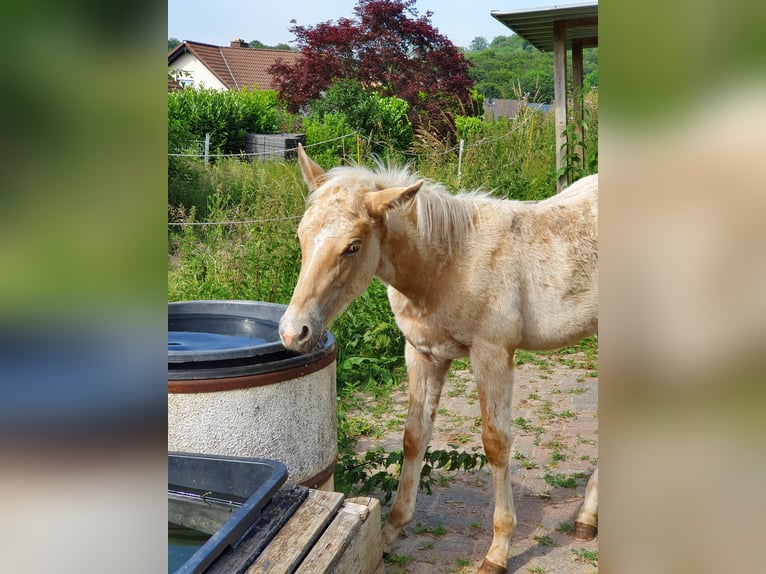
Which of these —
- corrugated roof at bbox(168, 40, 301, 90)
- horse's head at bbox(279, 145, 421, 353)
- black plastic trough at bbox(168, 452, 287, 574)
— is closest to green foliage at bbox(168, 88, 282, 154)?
horse's head at bbox(279, 145, 421, 353)

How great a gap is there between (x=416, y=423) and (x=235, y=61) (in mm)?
34311

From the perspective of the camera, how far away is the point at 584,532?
362 centimetres

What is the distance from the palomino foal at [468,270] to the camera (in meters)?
2.99

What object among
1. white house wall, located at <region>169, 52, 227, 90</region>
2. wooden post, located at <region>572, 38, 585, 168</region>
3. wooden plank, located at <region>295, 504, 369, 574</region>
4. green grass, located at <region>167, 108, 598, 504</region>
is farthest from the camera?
white house wall, located at <region>169, 52, 227, 90</region>

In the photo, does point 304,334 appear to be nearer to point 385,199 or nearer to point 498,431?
point 385,199

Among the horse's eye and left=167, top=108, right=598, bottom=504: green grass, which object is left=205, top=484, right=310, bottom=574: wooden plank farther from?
left=167, top=108, right=598, bottom=504: green grass

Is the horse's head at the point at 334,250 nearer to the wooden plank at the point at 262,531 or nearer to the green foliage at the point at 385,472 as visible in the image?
the wooden plank at the point at 262,531

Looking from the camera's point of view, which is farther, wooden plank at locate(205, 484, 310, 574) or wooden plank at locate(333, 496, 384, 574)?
wooden plank at locate(333, 496, 384, 574)

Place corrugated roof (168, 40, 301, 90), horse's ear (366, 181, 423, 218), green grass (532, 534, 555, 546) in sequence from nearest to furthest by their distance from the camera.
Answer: horse's ear (366, 181, 423, 218) < green grass (532, 534, 555, 546) < corrugated roof (168, 40, 301, 90)

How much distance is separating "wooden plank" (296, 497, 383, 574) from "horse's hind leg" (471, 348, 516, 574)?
82 centimetres

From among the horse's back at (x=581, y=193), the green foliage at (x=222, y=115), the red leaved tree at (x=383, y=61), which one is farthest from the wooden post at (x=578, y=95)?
the red leaved tree at (x=383, y=61)

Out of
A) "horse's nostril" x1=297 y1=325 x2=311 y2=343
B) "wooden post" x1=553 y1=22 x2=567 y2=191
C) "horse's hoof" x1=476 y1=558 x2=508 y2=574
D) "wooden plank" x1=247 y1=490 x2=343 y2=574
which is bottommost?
"horse's hoof" x1=476 y1=558 x2=508 y2=574

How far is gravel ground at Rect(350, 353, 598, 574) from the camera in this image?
138 inches

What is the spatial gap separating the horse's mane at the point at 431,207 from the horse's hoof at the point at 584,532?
62.2 inches
